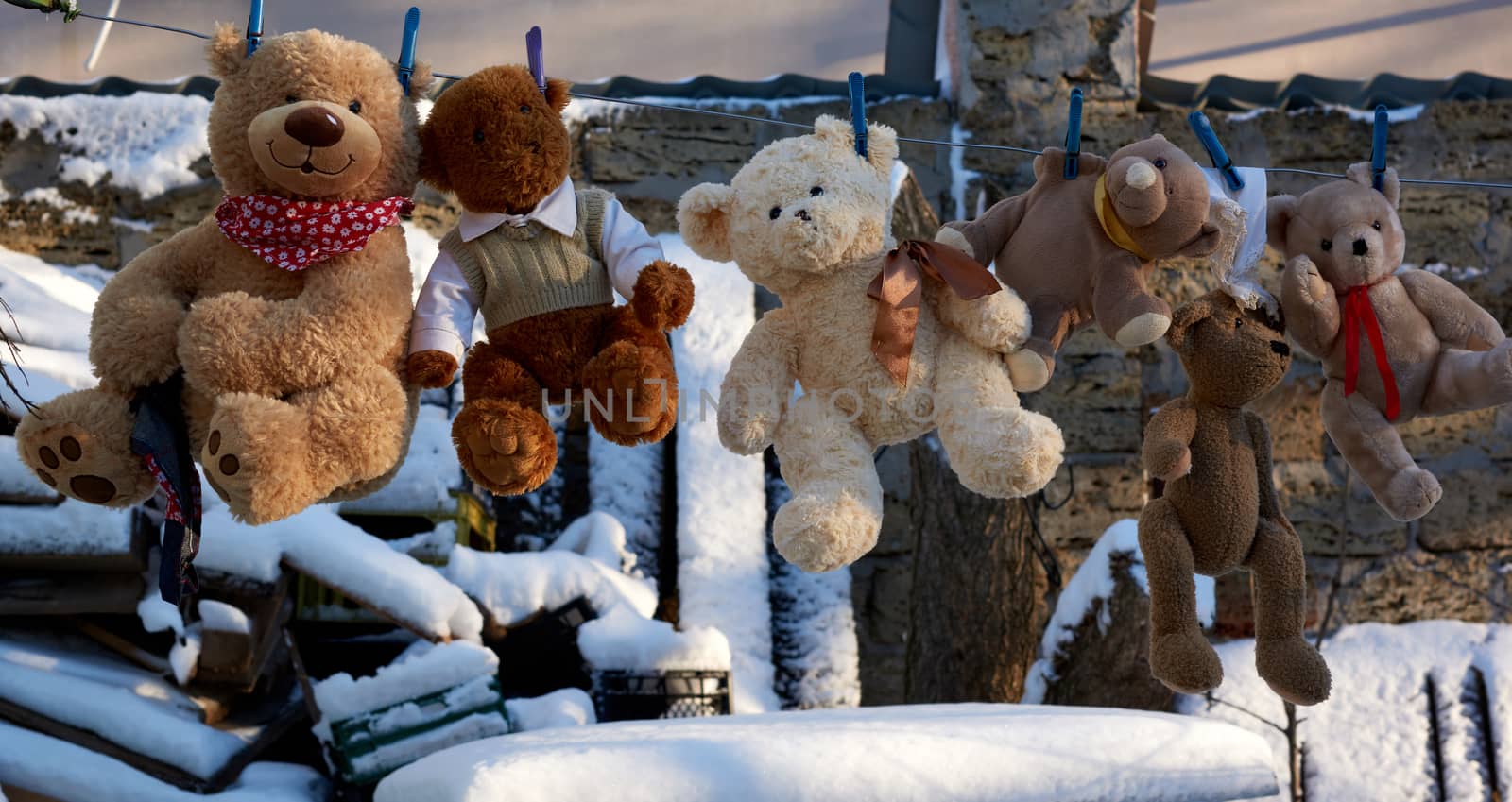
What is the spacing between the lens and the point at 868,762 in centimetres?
225

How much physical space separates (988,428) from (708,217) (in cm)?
46

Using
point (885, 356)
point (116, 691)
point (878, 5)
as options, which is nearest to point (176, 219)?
point (116, 691)

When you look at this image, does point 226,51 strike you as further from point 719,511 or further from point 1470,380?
point 719,511

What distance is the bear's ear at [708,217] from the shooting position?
6.11ft

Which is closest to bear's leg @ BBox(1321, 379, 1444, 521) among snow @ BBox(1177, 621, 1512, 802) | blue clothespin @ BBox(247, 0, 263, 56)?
→ blue clothespin @ BBox(247, 0, 263, 56)

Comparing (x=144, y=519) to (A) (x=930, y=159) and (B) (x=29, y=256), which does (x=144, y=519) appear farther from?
(A) (x=930, y=159)

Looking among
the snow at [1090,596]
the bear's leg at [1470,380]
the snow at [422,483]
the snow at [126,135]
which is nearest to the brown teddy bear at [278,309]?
the bear's leg at [1470,380]

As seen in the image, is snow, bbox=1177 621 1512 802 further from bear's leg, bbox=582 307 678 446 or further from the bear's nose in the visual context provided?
the bear's nose

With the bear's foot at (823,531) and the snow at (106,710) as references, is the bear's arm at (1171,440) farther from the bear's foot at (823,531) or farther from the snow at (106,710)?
the snow at (106,710)

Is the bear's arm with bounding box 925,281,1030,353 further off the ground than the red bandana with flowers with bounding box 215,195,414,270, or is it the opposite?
the red bandana with flowers with bounding box 215,195,414,270

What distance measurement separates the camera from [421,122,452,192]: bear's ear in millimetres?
1792

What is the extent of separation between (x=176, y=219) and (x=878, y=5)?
7.46 feet

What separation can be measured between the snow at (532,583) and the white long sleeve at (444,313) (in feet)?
6.72

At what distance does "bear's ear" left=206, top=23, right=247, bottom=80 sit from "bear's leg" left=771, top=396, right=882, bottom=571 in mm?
792
